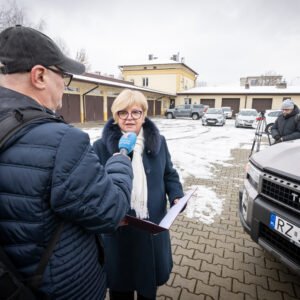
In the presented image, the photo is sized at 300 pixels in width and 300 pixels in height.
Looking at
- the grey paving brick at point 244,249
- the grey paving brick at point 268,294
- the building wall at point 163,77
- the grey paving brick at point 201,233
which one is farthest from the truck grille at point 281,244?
the building wall at point 163,77

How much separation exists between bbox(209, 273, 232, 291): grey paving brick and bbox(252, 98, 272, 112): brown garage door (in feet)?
105

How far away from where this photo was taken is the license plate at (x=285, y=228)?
173 centimetres

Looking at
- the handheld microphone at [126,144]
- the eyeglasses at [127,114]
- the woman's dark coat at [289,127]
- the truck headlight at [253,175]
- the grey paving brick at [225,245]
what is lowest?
the grey paving brick at [225,245]

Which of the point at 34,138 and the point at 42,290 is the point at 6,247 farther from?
the point at 34,138

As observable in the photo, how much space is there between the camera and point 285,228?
1.83 metres

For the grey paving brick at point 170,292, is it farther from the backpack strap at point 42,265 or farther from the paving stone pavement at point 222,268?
the backpack strap at point 42,265

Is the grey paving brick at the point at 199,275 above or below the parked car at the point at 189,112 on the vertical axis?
below

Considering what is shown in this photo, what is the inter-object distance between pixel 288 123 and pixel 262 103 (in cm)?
2867

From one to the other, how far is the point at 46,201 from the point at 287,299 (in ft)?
7.99

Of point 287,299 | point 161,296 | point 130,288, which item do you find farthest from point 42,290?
point 287,299

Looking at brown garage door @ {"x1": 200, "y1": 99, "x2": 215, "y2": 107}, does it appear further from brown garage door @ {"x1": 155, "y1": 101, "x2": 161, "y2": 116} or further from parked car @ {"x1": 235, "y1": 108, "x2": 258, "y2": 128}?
parked car @ {"x1": 235, "y1": 108, "x2": 258, "y2": 128}

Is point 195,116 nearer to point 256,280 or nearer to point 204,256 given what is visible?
point 204,256

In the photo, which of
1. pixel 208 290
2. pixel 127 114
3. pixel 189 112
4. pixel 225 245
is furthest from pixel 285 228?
pixel 189 112

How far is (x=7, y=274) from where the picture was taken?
868 mm
